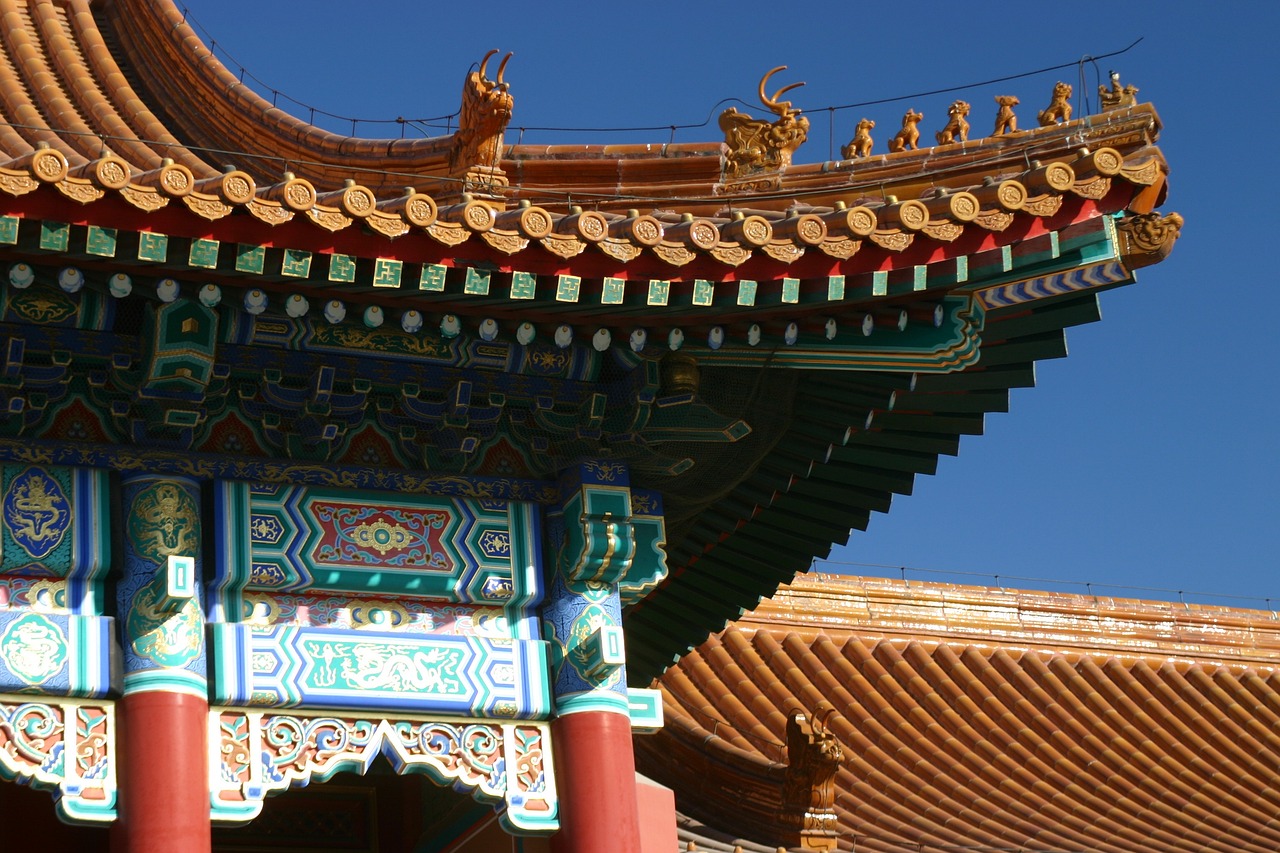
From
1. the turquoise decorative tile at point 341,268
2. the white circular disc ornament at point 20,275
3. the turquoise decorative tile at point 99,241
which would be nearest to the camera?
the turquoise decorative tile at point 99,241

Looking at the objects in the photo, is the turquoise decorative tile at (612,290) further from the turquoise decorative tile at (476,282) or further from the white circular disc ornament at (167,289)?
the white circular disc ornament at (167,289)

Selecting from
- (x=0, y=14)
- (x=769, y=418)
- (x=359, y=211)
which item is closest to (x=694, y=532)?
(x=769, y=418)

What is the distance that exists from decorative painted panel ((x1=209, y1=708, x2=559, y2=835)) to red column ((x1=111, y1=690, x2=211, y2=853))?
13 centimetres

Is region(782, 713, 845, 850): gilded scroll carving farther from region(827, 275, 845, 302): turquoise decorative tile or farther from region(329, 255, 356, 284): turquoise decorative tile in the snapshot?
region(329, 255, 356, 284): turquoise decorative tile

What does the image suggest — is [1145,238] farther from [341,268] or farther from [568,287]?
[341,268]

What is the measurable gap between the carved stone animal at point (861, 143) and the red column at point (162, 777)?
19.6 ft

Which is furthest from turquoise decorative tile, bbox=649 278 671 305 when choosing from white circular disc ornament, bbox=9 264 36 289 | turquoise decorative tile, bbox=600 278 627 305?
white circular disc ornament, bbox=9 264 36 289

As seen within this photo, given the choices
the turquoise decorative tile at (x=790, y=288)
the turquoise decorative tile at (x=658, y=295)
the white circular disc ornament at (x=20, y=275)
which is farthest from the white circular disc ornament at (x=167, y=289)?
the turquoise decorative tile at (x=790, y=288)

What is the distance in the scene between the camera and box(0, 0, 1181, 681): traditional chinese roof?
26.6 ft

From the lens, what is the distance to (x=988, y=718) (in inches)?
643

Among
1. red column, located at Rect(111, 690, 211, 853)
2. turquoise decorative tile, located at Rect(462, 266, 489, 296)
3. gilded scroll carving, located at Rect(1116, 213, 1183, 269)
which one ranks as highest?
gilded scroll carving, located at Rect(1116, 213, 1183, 269)

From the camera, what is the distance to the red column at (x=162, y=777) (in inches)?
324

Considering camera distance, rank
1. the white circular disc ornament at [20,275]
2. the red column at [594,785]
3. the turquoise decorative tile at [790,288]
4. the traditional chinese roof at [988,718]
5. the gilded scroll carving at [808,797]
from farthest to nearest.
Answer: the traditional chinese roof at [988,718]
the gilded scroll carving at [808,797]
the red column at [594,785]
the turquoise decorative tile at [790,288]
the white circular disc ornament at [20,275]

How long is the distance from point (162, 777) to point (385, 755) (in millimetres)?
970
